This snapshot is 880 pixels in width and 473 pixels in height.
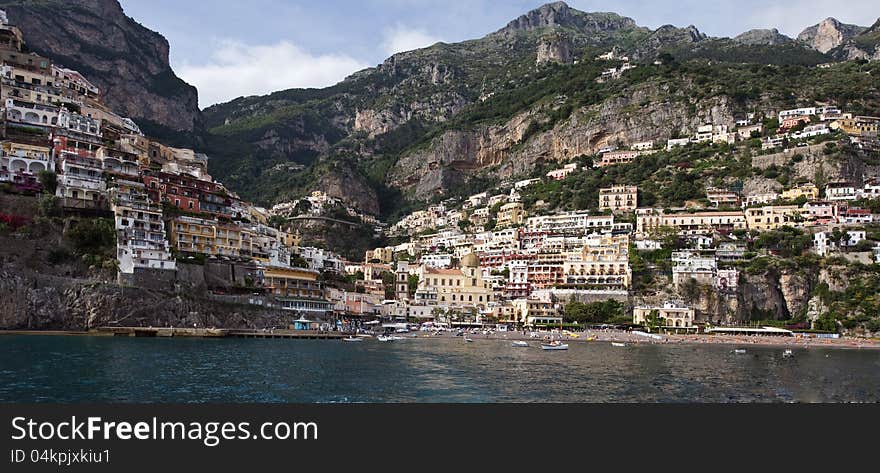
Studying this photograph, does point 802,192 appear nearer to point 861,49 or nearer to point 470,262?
point 470,262

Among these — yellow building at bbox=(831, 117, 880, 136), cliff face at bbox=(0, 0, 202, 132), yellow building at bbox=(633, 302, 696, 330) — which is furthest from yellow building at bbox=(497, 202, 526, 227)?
cliff face at bbox=(0, 0, 202, 132)

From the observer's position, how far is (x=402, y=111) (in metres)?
200

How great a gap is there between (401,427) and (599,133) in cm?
12598

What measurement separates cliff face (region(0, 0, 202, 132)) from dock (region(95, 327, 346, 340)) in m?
103

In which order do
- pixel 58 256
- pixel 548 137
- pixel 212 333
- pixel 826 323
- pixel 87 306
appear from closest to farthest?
pixel 87 306, pixel 58 256, pixel 212 333, pixel 826 323, pixel 548 137

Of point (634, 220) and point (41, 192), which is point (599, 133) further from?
point (41, 192)

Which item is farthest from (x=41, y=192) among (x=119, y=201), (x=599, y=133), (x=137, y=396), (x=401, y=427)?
(x=599, y=133)

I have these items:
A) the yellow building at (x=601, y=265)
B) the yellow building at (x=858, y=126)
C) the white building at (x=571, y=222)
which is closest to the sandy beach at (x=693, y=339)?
the yellow building at (x=601, y=265)

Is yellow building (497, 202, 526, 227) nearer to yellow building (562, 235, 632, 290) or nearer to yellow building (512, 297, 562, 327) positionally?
yellow building (562, 235, 632, 290)

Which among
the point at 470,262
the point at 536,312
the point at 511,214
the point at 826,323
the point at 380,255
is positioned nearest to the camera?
the point at 826,323

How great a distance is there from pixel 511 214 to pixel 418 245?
16.7 meters

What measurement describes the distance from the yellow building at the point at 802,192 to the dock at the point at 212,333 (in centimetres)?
6500

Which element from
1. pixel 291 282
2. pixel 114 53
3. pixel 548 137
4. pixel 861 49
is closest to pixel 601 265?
pixel 291 282

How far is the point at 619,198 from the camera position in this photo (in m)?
110
